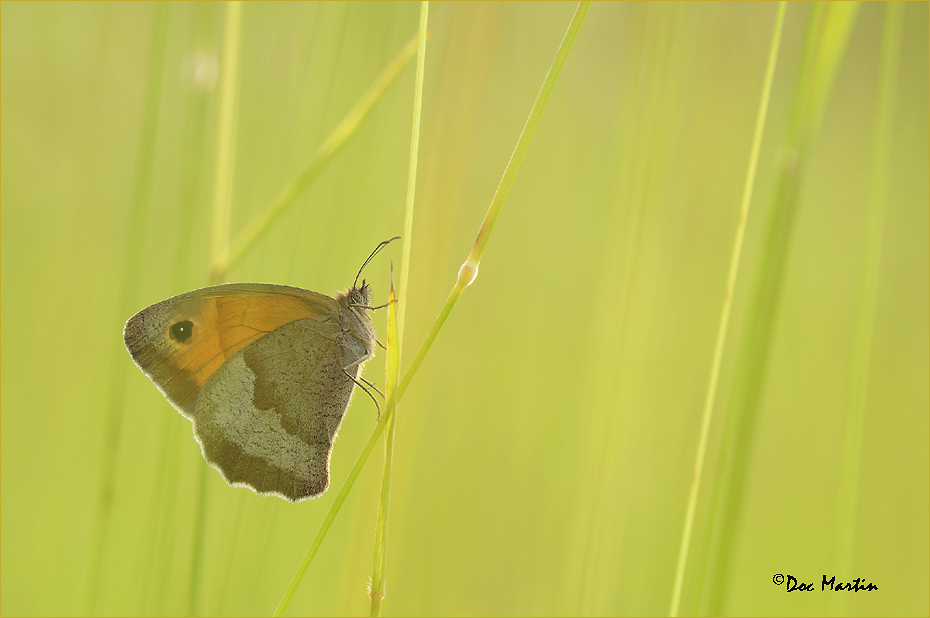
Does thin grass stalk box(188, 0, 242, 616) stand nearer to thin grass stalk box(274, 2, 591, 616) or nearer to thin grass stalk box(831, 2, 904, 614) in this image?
thin grass stalk box(274, 2, 591, 616)

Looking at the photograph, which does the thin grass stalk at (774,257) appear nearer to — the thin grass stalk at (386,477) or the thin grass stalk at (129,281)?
the thin grass stalk at (386,477)

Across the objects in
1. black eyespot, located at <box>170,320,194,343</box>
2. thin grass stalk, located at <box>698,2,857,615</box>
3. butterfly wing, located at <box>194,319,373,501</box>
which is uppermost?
thin grass stalk, located at <box>698,2,857,615</box>

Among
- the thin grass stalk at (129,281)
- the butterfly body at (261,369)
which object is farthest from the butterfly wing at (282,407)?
the thin grass stalk at (129,281)

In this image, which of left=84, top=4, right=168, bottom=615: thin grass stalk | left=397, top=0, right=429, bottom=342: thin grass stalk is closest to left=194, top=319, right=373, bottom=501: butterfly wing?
left=84, top=4, right=168, bottom=615: thin grass stalk

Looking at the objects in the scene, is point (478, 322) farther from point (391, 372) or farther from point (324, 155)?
point (391, 372)

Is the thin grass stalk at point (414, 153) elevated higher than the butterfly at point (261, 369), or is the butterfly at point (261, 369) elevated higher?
the thin grass stalk at point (414, 153)

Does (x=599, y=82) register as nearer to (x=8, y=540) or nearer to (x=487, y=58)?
(x=487, y=58)

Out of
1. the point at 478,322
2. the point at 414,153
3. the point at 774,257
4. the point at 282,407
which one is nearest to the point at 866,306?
the point at 774,257
